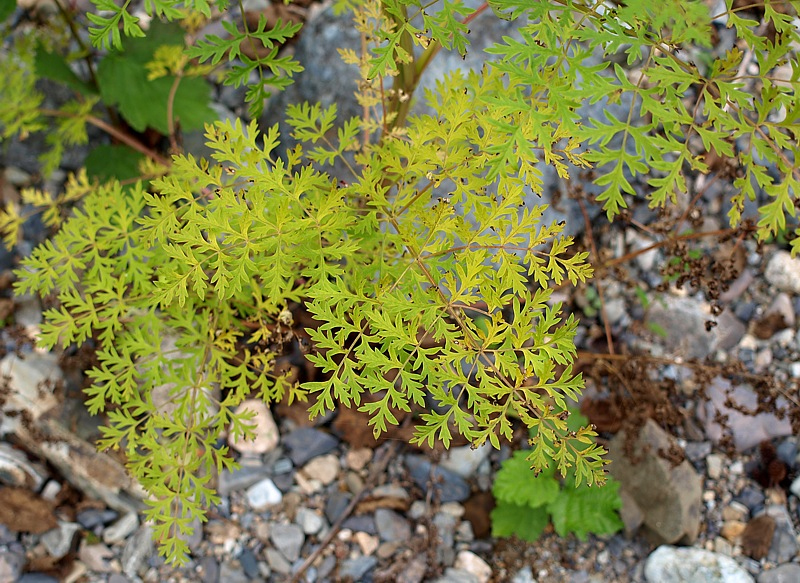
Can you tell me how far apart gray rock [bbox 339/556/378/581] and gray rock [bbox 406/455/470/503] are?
34cm

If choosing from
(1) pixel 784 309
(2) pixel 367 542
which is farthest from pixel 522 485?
(1) pixel 784 309

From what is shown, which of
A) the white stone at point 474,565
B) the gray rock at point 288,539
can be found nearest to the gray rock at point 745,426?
the white stone at point 474,565

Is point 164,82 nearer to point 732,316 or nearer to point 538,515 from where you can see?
point 538,515

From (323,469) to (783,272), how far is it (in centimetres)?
212

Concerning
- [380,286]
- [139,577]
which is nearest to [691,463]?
[380,286]

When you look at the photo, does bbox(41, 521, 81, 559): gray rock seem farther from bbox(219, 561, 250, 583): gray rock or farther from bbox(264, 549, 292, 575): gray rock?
bbox(264, 549, 292, 575): gray rock

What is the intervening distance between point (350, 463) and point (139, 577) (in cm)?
90

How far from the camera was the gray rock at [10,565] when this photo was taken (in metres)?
2.68

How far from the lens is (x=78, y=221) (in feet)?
7.00

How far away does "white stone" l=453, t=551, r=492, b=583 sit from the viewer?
2609 millimetres

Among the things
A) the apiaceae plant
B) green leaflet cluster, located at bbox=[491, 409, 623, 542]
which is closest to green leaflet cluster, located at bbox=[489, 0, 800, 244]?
the apiaceae plant

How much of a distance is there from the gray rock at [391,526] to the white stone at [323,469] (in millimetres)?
236

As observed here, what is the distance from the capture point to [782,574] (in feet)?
8.22

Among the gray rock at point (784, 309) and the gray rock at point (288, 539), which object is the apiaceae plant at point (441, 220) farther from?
the gray rock at point (784, 309)
